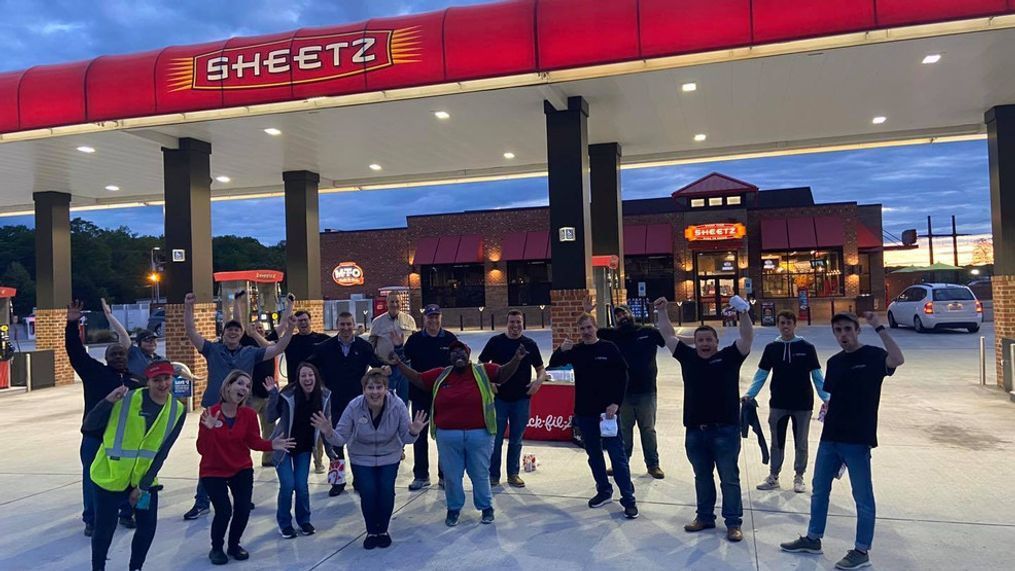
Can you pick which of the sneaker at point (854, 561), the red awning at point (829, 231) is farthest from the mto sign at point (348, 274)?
the sneaker at point (854, 561)

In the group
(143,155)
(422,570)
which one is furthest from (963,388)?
(143,155)

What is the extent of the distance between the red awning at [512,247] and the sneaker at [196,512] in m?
29.6

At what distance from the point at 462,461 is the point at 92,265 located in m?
82.0

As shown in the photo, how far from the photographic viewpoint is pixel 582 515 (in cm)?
620

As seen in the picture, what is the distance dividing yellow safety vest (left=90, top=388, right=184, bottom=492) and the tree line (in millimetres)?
70846

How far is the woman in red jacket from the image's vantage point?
203 inches

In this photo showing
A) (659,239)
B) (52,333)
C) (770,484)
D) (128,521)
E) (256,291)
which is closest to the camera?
(128,521)

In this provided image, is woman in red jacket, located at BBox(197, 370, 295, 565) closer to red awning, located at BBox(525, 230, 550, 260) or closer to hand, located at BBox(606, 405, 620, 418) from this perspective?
hand, located at BBox(606, 405, 620, 418)

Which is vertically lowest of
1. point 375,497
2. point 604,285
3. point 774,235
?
point 375,497

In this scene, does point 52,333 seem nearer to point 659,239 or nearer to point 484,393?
point 484,393

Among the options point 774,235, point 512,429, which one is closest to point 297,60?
point 512,429

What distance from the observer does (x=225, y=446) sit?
519 centimetres

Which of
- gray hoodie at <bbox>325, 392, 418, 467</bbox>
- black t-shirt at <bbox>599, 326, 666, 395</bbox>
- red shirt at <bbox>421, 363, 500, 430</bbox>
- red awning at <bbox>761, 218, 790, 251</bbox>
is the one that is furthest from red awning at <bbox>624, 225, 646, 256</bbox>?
gray hoodie at <bbox>325, 392, 418, 467</bbox>

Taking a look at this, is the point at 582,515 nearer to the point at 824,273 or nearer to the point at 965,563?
the point at 965,563
